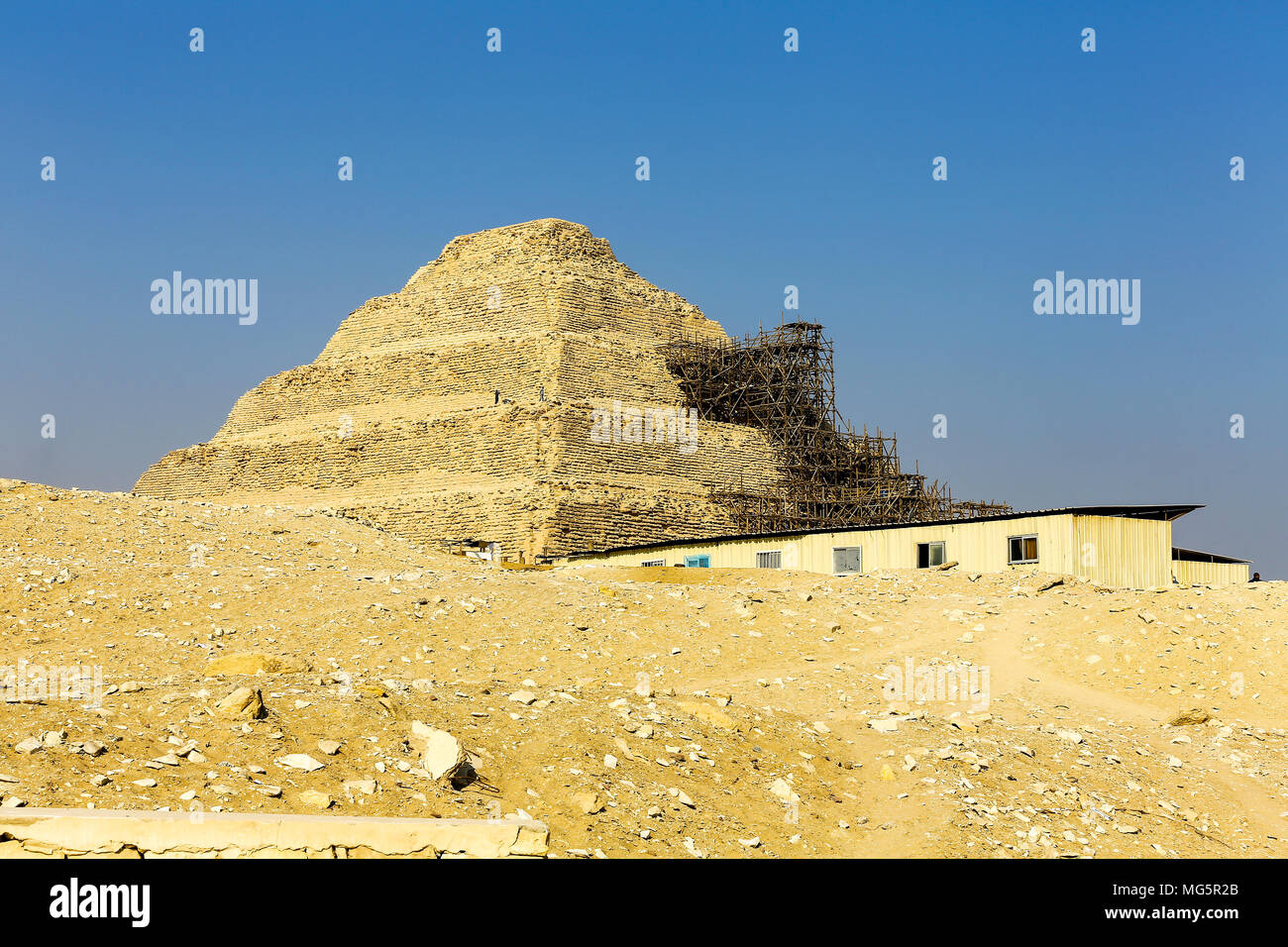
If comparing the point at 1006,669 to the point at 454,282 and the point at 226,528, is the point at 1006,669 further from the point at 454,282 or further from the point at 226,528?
the point at 454,282

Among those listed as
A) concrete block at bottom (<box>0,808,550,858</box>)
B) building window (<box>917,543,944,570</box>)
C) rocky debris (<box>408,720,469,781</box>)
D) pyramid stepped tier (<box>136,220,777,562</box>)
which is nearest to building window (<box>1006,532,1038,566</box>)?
building window (<box>917,543,944,570</box>)

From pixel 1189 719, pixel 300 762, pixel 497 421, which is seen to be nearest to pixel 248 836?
pixel 300 762

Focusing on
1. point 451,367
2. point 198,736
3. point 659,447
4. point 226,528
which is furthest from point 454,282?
point 198,736

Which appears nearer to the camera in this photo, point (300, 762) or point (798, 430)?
point (300, 762)

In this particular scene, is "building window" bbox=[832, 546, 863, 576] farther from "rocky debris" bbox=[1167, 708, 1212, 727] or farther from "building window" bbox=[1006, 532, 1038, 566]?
"rocky debris" bbox=[1167, 708, 1212, 727]

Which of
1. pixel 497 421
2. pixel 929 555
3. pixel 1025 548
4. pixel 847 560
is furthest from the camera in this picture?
pixel 497 421

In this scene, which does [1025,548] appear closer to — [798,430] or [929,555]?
[929,555]

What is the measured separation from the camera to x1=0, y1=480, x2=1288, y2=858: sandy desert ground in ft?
36.7

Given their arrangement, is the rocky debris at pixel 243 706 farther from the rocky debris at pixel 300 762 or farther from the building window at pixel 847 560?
the building window at pixel 847 560

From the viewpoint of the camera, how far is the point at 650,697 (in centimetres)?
1489

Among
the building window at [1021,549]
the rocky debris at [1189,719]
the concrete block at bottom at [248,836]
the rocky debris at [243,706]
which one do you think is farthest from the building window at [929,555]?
the concrete block at bottom at [248,836]

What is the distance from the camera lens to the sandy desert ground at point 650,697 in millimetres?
11172

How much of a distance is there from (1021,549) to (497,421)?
926 inches
